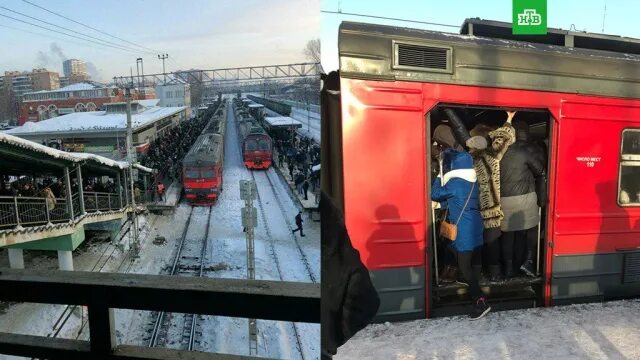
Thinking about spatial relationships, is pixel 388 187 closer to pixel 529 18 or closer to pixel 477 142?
pixel 477 142

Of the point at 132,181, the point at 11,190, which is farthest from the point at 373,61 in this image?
the point at 11,190

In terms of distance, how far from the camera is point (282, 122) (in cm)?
93

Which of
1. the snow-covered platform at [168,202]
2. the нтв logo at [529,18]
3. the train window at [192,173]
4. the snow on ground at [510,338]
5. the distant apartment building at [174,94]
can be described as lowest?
the snow on ground at [510,338]

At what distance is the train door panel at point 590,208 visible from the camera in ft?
3.57

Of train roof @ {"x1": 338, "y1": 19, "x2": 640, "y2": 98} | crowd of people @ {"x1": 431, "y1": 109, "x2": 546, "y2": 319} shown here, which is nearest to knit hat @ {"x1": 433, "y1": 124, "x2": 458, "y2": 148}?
crowd of people @ {"x1": 431, "y1": 109, "x2": 546, "y2": 319}

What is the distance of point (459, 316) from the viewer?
38.2 inches

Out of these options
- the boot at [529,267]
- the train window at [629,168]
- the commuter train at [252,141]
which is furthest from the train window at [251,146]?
the train window at [629,168]

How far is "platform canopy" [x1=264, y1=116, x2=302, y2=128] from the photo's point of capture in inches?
34.2

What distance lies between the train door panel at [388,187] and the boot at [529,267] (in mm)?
390

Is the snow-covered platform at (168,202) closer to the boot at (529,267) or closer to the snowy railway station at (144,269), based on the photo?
the snowy railway station at (144,269)

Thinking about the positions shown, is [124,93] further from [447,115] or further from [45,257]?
[447,115]

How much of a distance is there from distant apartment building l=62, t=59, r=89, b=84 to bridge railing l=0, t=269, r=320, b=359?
37 cm

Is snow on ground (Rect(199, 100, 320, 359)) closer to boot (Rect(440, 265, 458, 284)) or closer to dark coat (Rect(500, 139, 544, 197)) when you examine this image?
boot (Rect(440, 265, 458, 284))

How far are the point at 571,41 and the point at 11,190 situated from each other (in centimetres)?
130
